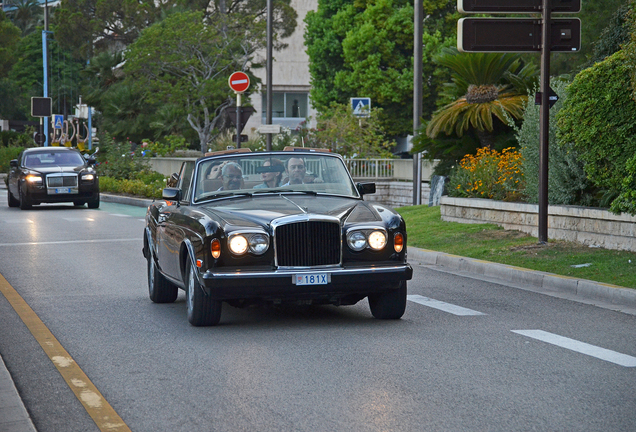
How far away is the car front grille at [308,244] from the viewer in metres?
8.23

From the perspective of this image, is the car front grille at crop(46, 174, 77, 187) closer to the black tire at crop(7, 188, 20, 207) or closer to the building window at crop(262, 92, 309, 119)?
the black tire at crop(7, 188, 20, 207)

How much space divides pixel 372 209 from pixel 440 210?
1075 centimetres

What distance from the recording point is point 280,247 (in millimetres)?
8219

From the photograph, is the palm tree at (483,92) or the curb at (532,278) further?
the palm tree at (483,92)

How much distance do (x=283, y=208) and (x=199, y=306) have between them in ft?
3.60

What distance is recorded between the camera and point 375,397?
6023mm

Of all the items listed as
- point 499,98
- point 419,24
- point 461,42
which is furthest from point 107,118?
point 461,42

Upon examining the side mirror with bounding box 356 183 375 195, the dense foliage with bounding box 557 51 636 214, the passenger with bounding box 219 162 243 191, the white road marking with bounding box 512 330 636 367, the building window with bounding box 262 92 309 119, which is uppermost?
the building window with bounding box 262 92 309 119

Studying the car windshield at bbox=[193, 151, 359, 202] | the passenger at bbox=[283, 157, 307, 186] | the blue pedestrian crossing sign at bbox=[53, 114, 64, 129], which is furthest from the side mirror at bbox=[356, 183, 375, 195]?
the blue pedestrian crossing sign at bbox=[53, 114, 64, 129]

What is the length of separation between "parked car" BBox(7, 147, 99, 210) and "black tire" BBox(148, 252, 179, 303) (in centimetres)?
1674

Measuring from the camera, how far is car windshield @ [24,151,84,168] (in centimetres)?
2717

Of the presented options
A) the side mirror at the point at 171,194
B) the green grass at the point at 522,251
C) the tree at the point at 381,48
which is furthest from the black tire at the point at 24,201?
the tree at the point at 381,48

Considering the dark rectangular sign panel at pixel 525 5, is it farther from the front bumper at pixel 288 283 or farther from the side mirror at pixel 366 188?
the front bumper at pixel 288 283

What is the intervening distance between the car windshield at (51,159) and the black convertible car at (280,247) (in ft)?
61.0
